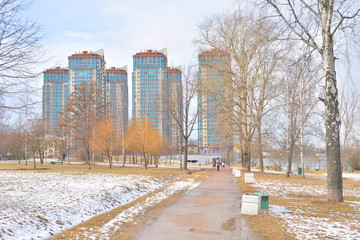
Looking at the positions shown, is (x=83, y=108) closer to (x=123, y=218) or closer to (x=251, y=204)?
(x=123, y=218)

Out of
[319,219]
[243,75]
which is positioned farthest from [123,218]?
[243,75]

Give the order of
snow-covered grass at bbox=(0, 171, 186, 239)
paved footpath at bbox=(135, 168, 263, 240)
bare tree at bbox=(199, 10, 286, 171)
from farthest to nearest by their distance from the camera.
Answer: bare tree at bbox=(199, 10, 286, 171) < snow-covered grass at bbox=(0, 171, 186, 239) < paved footpath at bbox=(135, 168, 263, 240)

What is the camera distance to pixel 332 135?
10.8 metres

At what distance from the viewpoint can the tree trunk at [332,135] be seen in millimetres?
10742

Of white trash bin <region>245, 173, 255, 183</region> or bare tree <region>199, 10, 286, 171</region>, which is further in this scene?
bare tree <region>199, 10, 286, 171</region>

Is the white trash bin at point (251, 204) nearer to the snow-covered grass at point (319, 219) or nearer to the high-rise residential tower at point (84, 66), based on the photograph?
the snow-covered grass at point (319, 219)

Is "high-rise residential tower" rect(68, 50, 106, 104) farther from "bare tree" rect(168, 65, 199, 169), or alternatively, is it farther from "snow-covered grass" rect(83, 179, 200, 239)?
"snow-covered grass" rect(83, 179, 200, 239)

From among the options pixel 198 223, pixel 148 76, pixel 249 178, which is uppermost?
pixel 148 76

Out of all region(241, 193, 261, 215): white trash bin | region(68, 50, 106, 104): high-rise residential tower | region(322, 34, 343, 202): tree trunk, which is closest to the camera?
region(241, 193, 261, 215): white trash bin

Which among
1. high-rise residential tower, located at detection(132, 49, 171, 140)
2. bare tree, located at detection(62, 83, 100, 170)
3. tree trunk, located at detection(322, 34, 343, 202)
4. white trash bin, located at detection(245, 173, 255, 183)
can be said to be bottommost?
white trash bin, located at detection(245, 173, 255, 183)

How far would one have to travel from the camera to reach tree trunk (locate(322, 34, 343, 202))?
10742 mm

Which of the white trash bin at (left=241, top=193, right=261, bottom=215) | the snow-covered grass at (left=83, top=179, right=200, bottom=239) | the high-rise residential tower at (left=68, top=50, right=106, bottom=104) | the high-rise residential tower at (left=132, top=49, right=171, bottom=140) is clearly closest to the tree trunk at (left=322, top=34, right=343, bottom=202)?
the white trash bin at (left=241, top=193, right=261, bottom=215)

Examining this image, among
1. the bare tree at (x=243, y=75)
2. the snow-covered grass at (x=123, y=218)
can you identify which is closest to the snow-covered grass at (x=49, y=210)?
the snow-covered grass at (x=123, y=218)

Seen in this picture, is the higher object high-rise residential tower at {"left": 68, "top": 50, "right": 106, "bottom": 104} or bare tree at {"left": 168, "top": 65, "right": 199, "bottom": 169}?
high-rise residential tower at {"left": 68, "top": 50, "right": 106, "bottom": 104}
